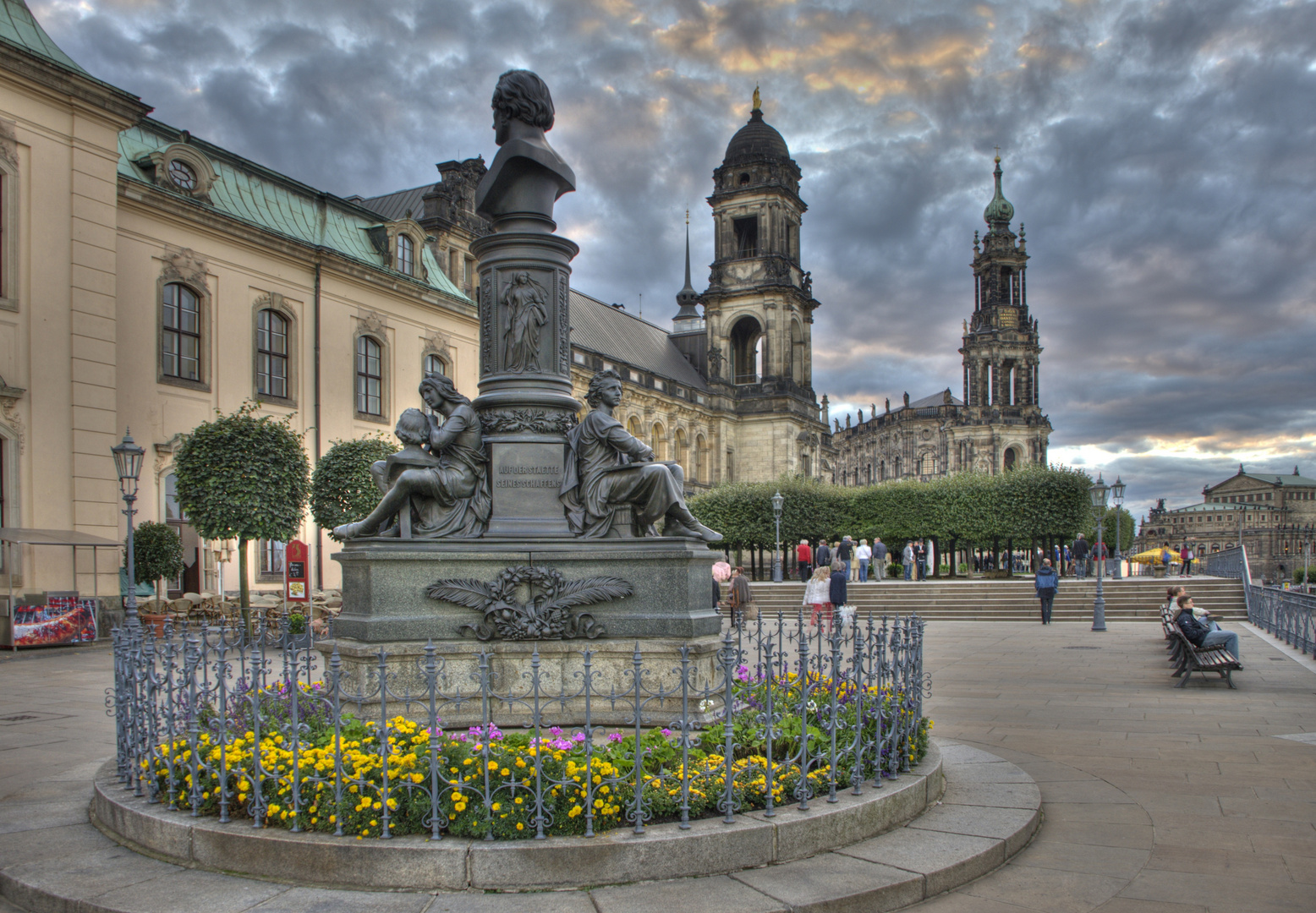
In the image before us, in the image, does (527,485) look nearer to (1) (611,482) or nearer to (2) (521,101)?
(1) (611,482)

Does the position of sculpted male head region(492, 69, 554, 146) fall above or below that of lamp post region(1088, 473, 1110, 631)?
above

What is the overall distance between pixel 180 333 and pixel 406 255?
9407mm

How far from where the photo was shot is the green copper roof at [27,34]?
1934cm

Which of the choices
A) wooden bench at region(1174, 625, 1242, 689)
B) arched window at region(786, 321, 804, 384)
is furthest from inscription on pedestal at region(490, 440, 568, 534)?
arched window at region(786, 321, 804, 384)

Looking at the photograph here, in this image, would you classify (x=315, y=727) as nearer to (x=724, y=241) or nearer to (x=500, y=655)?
(x=500, y=655)

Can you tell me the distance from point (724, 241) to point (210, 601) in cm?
5177

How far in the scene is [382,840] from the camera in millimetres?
4738

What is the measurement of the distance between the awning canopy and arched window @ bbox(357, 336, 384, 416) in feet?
38.7

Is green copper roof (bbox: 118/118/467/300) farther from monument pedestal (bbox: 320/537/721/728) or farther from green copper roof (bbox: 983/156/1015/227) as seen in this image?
green copper roof (bbox: 983/156/1015/227)

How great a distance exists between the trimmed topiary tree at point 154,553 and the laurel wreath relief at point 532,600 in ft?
55.8

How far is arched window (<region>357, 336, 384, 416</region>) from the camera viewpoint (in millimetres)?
30641

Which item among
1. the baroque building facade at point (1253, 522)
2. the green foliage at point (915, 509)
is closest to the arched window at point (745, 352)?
the green foliage at point (915, 509)

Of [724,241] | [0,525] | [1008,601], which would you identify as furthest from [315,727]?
[724,241]

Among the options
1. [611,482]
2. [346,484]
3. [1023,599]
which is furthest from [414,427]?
[1023,599]
